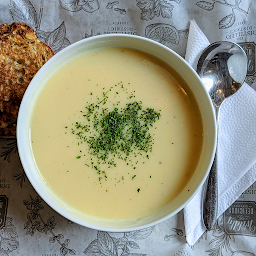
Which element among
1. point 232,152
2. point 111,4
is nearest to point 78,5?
point 111,4

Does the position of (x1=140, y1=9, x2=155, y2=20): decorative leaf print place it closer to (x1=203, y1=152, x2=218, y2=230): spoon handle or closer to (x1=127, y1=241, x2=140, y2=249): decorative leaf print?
(x1=203, y1=152, x2=218, y2=230): spoon handle

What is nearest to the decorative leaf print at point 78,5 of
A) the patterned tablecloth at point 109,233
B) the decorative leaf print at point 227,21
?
the patterned tablecloth at point 109,233

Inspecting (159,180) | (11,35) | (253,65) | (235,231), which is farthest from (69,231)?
(253,65)

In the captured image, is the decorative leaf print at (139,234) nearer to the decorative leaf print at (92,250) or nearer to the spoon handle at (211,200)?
the decorative leaf print at (92,250)

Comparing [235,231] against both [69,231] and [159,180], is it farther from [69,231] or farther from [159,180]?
[69,231]

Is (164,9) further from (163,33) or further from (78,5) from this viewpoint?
(78,5)
